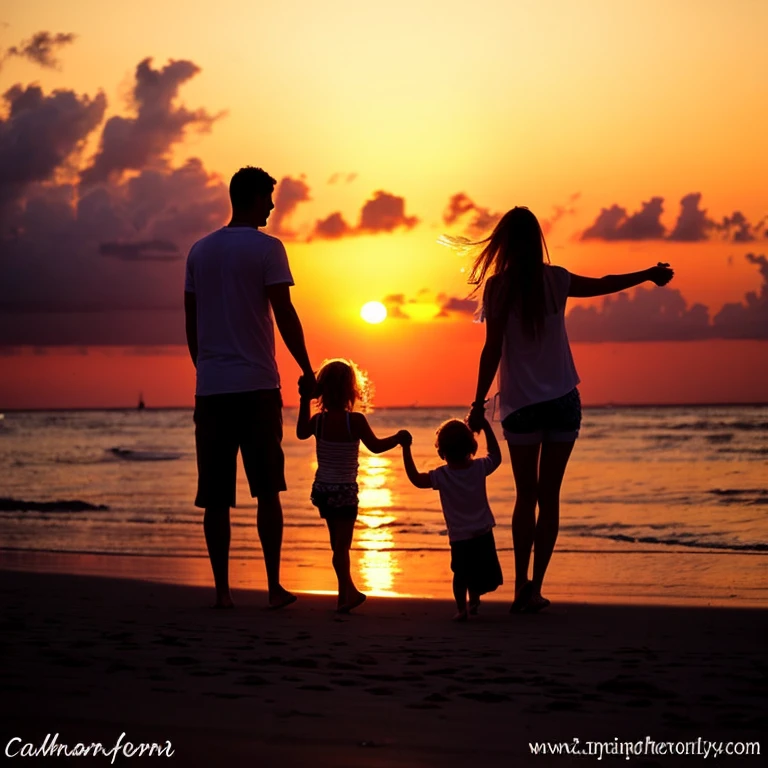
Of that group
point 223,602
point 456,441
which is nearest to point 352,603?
point 223,602

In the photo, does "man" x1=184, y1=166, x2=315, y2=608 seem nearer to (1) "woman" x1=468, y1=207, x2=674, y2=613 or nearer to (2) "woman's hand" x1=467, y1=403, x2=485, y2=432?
(2) "woman's hand" x1=467, y1=403, x2=485, y2=432

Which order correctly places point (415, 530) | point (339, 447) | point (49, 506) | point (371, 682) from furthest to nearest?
point (49, 506), point (415, 530), point (339, 447), point (371, 682)

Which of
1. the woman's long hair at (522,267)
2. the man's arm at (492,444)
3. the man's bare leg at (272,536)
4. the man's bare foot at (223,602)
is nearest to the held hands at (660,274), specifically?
the woman's long hair at (522,267)

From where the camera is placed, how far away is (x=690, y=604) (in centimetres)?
674

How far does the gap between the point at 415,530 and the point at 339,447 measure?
6.48 metres

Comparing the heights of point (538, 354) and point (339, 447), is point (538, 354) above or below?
above

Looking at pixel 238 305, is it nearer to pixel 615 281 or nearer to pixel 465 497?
pixel 465 497

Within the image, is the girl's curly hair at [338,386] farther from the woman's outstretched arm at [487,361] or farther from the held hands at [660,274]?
the held hands at [660,274]

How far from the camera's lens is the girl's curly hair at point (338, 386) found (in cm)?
588

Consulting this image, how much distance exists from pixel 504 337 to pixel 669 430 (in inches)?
1592

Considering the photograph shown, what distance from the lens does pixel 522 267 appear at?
18.0ft

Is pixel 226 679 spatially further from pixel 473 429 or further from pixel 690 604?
pixel 690 604

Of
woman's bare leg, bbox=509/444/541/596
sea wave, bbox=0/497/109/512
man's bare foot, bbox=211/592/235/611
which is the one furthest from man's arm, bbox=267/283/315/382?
sea wave, bbox=0/497/109/512

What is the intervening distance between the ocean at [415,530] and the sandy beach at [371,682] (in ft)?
7.20
